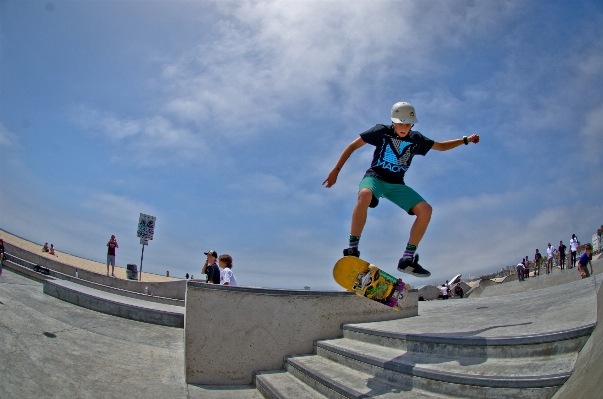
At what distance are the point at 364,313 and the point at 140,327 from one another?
4769 mm

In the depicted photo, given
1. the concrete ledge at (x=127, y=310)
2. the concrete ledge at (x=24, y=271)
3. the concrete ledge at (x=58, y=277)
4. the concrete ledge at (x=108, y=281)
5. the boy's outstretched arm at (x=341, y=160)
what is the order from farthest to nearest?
1. the concrete ledge at (x=108, y=281)
2. the concrete ledge at (x=24, y=271)
3. the concrete ledge at (x=58, y=277)
4. the concrete ledge at (x=127, y=310)
5. the boy's outstretched arm at (x=341, y=160)

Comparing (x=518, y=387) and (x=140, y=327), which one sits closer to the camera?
(x=518, y=387)

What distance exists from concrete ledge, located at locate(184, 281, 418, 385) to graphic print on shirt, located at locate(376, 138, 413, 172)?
2527mm

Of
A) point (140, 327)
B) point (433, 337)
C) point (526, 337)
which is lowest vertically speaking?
point (140, 327)

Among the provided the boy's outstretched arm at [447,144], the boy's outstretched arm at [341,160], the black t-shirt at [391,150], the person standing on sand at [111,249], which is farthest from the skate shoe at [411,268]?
the person standing on sand at [111,249]

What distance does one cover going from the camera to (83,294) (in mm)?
7945

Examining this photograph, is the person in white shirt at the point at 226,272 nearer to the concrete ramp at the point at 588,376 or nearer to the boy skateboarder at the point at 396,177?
the boy skateboarder at the point at 396,177

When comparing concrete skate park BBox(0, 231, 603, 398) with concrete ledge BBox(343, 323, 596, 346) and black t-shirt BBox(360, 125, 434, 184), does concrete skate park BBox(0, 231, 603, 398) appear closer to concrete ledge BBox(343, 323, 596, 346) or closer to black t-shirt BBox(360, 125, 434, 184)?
concrete ledge BBox(343, 323, 596, 346)

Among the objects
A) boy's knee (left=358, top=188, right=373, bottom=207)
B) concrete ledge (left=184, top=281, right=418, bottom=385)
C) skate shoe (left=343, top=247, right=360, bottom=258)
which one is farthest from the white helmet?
concrete ledge (left=184, top=281, right=418, bottom=385)

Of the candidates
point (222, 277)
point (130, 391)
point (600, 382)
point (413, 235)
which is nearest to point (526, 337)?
point (600, 382)

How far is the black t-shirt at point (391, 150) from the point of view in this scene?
4.27 m

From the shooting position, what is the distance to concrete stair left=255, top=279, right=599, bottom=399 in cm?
253

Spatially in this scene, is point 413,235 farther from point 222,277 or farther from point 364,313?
point 222,277

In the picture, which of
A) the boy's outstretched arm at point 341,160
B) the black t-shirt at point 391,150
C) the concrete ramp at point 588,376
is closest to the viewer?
the concrete ramp at point 588,376
